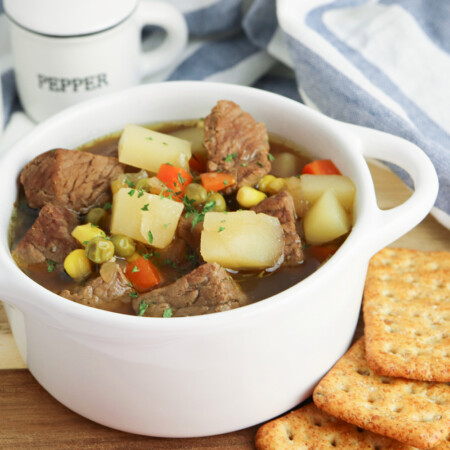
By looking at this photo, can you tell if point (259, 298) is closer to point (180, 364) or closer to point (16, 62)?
point (180, 364)

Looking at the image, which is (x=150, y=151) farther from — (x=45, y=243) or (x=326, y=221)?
(x=326, y=221)

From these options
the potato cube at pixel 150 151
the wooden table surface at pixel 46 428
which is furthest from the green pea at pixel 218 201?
the wooden table surface at pixel 46 428

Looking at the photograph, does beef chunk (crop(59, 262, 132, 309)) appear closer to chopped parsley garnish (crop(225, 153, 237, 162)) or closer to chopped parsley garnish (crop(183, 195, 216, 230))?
chopped parsley garnish (crop(183, 195, 216, 230))

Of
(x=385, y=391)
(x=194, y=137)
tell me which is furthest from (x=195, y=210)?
(x=385, y=391)

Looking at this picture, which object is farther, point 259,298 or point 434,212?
point 434,212

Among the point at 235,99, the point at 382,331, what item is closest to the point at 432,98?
the point at 235,99

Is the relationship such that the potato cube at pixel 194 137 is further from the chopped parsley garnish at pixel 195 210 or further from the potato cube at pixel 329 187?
the potato cube at pixel 329 187
